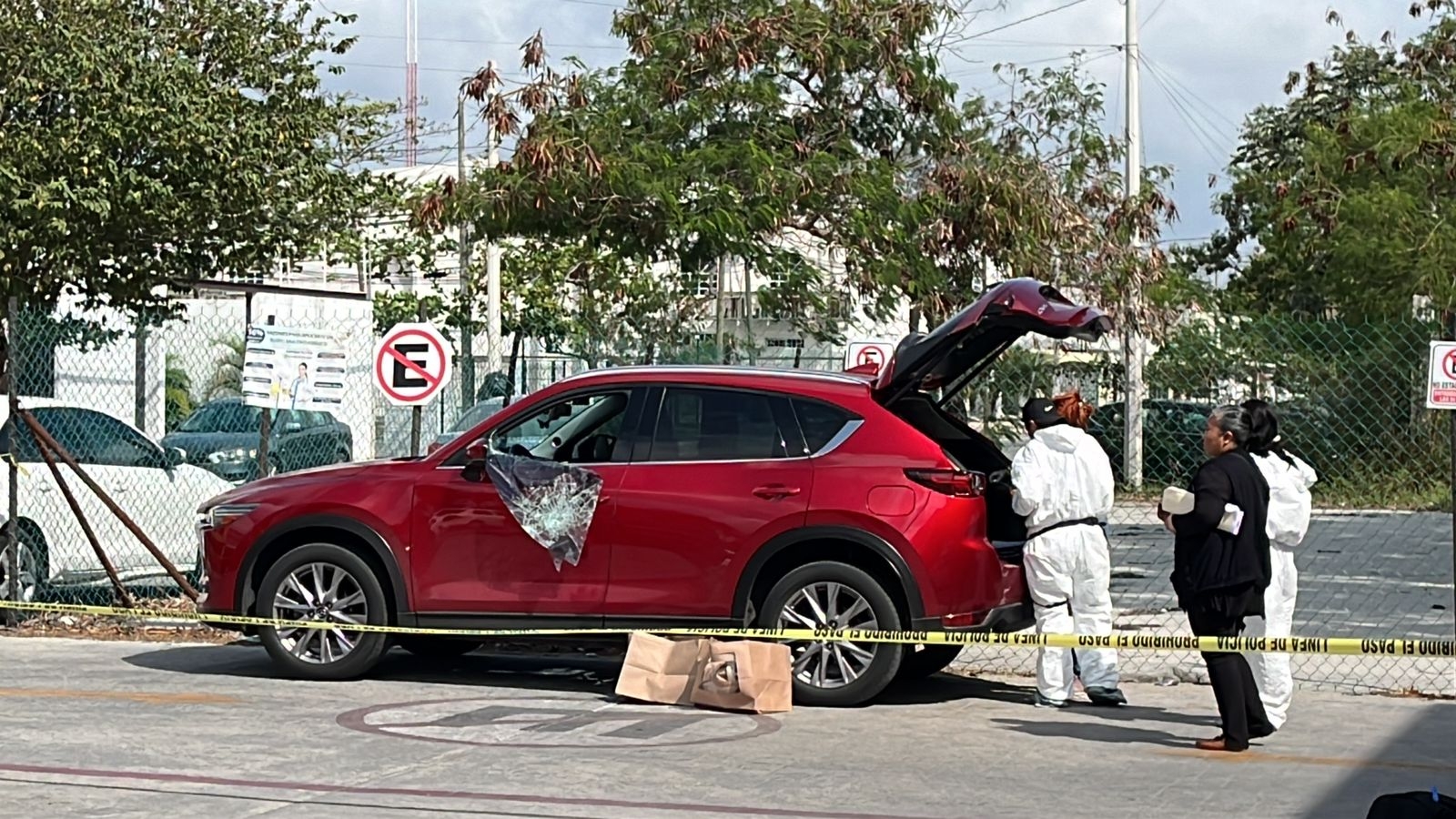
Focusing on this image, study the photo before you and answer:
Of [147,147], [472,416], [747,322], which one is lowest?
[472,416]

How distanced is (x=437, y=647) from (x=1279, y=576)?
5.28 meters

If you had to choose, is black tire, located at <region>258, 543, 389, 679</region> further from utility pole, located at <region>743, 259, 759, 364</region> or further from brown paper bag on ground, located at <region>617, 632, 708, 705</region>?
utility pole, located at <region>743, 259, 759, 364</region>

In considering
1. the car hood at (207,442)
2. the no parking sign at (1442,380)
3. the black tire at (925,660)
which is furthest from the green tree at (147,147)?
the no parking sign at (1442,380)

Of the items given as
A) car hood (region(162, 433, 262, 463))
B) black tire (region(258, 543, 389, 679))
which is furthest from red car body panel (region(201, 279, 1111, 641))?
car hood (region(162, 433, 262, 463))

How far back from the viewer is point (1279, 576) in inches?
386

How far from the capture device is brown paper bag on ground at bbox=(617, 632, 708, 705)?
10477 mm

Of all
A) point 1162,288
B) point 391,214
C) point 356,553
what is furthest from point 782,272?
point 391,214

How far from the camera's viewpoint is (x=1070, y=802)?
8094mm

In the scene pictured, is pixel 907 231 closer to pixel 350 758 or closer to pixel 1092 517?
pixel 1092 517

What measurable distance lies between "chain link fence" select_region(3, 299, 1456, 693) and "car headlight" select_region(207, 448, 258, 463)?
1851 millimetres

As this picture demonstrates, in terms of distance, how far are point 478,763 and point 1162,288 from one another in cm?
1488

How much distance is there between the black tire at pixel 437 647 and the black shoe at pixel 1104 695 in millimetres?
3559

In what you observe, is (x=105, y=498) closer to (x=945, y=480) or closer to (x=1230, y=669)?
(x=945, y=480)

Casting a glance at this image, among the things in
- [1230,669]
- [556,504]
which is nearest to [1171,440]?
[1230,669]
